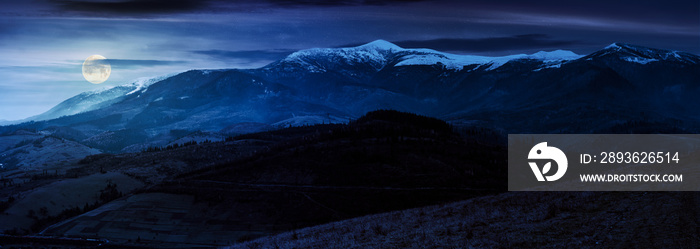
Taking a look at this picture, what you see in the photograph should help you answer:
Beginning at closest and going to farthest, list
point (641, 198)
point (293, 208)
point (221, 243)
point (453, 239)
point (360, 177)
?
point (453, 239) < point (641, 198) < point (221, 243) < point (293, 208) < point (360, 177)

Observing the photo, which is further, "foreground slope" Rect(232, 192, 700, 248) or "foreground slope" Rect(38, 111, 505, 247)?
"foreground slope" Rect(38, 111, 505, 247)

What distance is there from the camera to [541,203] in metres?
42.8

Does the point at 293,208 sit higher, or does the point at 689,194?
the point at 689,194

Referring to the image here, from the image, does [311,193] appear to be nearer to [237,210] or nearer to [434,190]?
[237,210]

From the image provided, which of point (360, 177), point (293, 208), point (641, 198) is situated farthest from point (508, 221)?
point (360, 177)

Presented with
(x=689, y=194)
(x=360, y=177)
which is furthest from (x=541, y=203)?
(x=360, y=177)

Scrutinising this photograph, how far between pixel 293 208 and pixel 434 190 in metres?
43.4

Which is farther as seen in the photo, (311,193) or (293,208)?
(311,193)

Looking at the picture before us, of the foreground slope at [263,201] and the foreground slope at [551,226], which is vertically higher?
the foreground slope at [551,226]

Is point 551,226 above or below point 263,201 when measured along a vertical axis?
above

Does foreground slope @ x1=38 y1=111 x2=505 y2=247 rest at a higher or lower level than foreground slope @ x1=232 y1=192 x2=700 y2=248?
lower

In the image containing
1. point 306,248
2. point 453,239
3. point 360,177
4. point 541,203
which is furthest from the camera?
point 360,177

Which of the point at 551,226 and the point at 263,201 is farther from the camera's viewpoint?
the point at 263,201

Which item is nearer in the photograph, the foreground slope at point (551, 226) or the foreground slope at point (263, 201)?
the foreground slope at point (551, 226)
